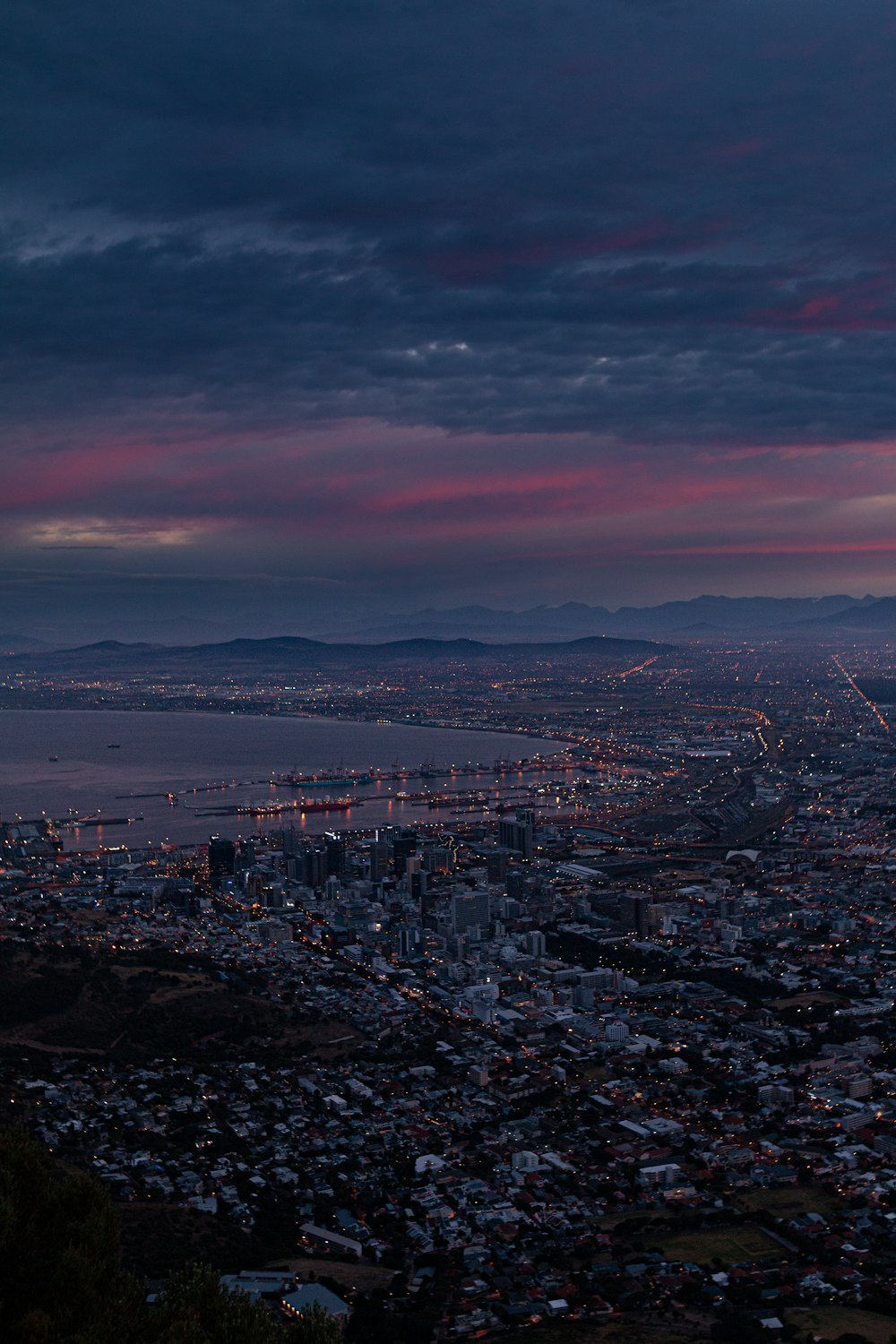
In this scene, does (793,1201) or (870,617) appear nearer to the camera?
(793,1201)

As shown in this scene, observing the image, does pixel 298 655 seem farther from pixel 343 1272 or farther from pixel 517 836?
pixel 343 1272

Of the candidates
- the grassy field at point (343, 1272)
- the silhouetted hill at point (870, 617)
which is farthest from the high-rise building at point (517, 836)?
the silhouetted hill at point (870, 617)

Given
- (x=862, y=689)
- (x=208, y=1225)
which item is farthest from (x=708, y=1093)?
(x=862, y=689)

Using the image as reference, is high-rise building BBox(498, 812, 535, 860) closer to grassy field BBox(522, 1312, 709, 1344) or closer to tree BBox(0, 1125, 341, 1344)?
grassy field BBox(522, 1312, 709, 1344)

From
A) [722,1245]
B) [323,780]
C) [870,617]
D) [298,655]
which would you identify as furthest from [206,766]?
[870,617]

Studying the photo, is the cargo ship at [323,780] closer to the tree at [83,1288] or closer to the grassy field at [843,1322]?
the grassy field at [843,1322]

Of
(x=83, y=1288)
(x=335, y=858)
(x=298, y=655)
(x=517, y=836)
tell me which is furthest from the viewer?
(x=298, y=655)
